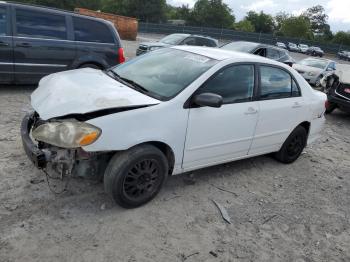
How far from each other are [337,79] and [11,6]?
26.4ft

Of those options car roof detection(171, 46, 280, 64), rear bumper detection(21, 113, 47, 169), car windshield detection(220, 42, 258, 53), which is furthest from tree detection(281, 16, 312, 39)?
rear bumper detection(21, 113, 47, 169)

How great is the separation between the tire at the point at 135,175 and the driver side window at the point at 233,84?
0.94m

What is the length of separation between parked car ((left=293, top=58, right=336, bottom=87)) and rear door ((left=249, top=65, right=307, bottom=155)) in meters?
10.3

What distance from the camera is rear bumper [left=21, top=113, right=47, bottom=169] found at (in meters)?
3.30

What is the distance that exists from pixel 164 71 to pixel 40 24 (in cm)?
423

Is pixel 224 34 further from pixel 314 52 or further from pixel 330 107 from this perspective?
pixel 330 107

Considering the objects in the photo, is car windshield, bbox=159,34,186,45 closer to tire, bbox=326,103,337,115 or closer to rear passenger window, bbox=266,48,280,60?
rear passenger window, bbox=266,48,280,60

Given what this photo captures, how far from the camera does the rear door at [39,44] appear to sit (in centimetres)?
698

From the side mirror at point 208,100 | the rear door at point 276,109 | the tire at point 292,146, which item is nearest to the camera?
the side mirror at point 208,100

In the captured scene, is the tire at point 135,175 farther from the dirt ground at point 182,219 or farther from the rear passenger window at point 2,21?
the rear passenger window at point 2,21

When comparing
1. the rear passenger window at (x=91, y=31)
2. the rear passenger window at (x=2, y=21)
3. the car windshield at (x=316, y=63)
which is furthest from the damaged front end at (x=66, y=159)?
the car windshield at (x=316, y=63)

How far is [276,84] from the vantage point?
16.1 ft

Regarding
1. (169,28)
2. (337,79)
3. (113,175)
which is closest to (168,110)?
→ (113,175)

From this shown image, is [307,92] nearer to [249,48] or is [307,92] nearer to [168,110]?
[168,110]
